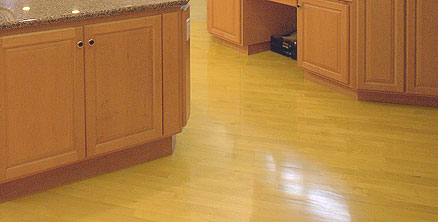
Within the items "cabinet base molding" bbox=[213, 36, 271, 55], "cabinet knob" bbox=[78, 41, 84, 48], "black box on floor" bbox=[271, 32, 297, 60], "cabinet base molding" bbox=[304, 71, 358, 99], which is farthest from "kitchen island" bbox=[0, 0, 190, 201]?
"cabinet base molding" bbox=[213, 36, 271, 55]

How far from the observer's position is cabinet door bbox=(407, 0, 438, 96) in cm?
394

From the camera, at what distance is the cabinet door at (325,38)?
428 centimetres

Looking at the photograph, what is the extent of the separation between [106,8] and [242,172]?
1.05 metres

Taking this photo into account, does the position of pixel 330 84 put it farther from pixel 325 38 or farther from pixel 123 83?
pixel 123 83

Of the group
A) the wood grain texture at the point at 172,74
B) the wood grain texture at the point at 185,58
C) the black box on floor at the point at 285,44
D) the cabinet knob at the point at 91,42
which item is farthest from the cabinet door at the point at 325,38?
the cabinet knob at the point at 91,42

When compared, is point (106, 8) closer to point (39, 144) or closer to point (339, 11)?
point (39, 144)

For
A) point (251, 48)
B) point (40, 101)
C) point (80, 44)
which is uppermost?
point (80, 44)

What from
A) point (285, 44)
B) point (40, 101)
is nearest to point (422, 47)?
point (285, 44)

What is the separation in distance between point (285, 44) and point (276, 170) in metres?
2.44

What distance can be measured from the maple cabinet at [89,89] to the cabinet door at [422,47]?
5.21 feet

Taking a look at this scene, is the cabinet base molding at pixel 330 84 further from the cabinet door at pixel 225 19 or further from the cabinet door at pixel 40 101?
the cabinet door at pixel 40 101

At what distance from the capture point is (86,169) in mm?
3080

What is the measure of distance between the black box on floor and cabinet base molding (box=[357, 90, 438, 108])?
117cm

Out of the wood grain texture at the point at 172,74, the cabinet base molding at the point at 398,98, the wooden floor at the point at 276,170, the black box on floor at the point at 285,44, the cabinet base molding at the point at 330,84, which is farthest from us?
the black box on floor at the point at 285,44
